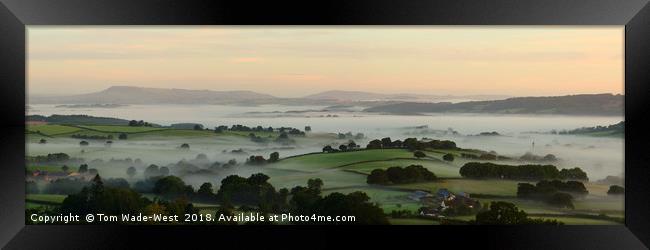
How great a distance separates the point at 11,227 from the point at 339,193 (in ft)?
7.20

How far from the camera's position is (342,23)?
531cm

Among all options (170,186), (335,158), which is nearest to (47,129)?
(170,186)

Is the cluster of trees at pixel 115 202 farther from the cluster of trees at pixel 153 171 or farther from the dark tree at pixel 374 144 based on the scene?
the dark tree at pixel 374 144

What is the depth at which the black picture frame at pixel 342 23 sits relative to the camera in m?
5.27

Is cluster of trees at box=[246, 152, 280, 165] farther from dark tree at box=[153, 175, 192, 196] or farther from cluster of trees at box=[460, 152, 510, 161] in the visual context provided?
cluster of trees at box=[460, 152, 510, 161]

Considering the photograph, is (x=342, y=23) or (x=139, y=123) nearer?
(x=342, y=23)

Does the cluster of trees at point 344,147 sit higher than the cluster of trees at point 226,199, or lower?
higher

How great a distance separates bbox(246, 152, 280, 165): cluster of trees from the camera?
5383 mm

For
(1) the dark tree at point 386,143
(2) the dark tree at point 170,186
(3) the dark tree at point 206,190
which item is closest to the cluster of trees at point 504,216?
(1) the dark tree at point 386,143

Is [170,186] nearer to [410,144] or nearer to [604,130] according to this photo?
[410,144]

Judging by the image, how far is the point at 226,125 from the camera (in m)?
5.43

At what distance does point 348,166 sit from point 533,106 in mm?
1297

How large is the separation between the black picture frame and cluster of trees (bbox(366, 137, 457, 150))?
54 centimetres

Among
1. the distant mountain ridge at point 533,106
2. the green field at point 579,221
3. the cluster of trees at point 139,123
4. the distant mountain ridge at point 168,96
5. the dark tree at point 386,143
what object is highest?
the distant mountain ridge at point 168,96
